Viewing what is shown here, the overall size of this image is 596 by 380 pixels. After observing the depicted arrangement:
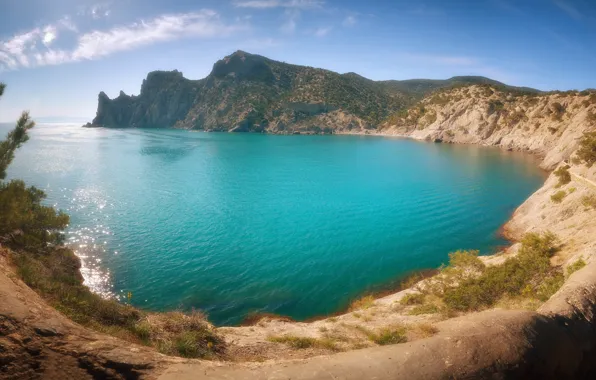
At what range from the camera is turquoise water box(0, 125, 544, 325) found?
21500 mm

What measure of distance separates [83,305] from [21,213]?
424 inches

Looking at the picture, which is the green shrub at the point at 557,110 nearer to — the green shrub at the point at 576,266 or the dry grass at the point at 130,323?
the green shrub at the point at 576,266

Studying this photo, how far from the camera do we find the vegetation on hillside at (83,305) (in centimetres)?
953

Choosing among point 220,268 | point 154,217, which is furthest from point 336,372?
point 154,217

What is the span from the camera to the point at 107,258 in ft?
82.4

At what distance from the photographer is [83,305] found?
977cm

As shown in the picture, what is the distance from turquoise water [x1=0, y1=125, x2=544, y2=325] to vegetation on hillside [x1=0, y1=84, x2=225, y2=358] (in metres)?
7.04

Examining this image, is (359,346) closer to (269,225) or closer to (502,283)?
(502,283)

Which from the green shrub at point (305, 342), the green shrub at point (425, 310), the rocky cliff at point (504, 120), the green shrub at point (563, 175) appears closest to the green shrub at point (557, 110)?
the rocky cliff at point (504, 120)

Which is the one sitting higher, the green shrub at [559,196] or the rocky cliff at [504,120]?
the rocky cliff at [504,120]

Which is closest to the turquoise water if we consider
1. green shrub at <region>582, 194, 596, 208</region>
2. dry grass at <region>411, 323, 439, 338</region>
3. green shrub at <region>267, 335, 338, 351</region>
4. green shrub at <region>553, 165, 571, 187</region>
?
green shrub at <region>553, 165, 571, 187</region>

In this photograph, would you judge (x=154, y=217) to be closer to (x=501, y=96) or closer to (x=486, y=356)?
(x=486, y=356)

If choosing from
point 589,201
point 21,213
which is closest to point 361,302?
point 589,201

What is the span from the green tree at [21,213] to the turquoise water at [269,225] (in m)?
5.50
